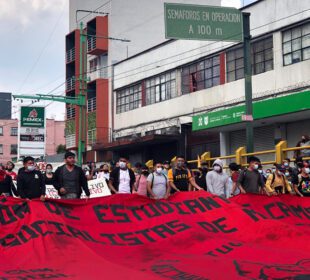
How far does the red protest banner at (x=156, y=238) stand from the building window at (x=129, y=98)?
29.0 metres

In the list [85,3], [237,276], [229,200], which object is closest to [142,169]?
[229,200]

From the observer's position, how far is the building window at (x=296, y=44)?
1034 inches

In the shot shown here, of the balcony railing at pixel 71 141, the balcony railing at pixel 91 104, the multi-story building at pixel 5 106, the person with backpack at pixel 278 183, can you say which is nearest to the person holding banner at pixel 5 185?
the person with backpack at pixel 278 183

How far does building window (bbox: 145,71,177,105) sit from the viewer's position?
36.9 meters

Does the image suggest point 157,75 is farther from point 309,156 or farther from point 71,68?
point 309,156

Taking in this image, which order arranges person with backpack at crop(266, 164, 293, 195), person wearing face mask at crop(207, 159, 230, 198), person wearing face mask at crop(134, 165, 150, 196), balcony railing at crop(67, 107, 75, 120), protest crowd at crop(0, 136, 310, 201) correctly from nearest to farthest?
protest crowd at crop(0, 136, 310, 201), person wearing face mask at crop(207, 159, 230, 198), person wearing face mask at crop(134, 165, 150, 196), person with backpack at crop(266, 164, 293, 195), balcony railing at crop(67, 107, 75, 120)

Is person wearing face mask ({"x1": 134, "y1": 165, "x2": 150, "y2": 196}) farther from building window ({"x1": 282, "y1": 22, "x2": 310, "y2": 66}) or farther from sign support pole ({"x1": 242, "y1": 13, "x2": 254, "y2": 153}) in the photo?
building window ({"x1": 282, "y1": 22, "x2": 310, "y2": 66})

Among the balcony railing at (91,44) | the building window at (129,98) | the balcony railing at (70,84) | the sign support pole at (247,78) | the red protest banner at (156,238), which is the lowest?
the red protest banner at (156,238)

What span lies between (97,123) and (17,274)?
122 ft

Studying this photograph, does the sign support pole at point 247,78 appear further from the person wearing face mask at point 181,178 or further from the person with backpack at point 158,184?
the person with backpack at point 158,184

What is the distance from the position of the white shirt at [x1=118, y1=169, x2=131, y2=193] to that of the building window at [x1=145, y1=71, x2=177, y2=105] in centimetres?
2229

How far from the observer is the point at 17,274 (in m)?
7.86

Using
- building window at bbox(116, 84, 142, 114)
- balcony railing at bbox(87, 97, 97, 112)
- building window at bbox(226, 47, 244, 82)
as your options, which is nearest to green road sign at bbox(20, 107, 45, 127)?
building window at bbox(116, 84, 142, 114)

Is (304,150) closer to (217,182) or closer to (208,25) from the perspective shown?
(208,25)
